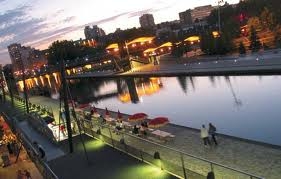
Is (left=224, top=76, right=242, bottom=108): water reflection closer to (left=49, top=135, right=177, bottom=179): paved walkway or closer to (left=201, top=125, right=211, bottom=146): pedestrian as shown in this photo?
(left=201, top=125, right=211, bottom=146): pedestrian

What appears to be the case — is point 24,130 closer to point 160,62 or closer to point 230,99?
point 230,99

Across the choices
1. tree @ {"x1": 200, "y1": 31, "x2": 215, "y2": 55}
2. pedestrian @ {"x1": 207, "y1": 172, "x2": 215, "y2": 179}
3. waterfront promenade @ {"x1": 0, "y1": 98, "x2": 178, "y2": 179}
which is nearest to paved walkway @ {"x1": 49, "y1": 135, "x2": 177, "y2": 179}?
waterfront promenade @ {"x1": 0, "y1": 98, "x2": 178, "y2": 179}

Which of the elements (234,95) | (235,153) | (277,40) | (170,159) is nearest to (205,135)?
(235,153)

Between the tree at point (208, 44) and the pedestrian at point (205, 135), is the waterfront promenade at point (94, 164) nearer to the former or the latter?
the pedestrian at point (205, 135)

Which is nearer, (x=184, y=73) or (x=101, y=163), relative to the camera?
(x=101, y=163)

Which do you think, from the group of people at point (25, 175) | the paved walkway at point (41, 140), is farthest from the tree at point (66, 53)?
the group of people at point (25, 175)

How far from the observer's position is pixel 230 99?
4319 cm

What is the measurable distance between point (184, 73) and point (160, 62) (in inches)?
1099

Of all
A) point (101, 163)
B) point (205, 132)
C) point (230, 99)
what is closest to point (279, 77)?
point (230, 99)

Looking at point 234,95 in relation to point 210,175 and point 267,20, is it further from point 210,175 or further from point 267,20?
point 267,20

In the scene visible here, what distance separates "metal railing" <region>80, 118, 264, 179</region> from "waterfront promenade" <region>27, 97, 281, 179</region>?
5 centimetres

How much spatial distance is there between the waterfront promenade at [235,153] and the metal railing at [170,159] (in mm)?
49

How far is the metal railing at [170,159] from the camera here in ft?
51.0

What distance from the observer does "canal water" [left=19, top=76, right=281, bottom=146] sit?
31859 millimetres
